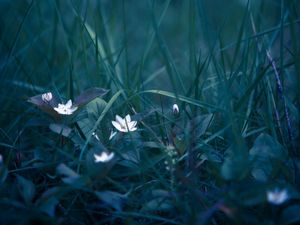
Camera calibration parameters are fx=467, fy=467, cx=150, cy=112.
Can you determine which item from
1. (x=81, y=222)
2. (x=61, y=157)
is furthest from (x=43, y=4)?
(x=81, y=222)

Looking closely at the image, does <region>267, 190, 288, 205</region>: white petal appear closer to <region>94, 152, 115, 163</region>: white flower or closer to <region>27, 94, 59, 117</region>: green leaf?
<region>94, 152, 115, 163</region>: white flower

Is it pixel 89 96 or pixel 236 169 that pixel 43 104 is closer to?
pixel 89 96

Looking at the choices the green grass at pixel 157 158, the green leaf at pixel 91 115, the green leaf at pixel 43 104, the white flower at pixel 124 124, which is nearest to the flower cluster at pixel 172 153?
the green grass at pixel 157 158

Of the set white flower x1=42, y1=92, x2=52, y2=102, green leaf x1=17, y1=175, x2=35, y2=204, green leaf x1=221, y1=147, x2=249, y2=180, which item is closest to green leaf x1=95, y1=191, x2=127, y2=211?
green leaf x1=17, y1=175, x2=35, y2=204

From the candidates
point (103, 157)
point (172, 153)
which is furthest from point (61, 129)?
point (172, 153)

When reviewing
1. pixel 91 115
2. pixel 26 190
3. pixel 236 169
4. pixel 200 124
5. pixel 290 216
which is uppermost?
pixel 91 115

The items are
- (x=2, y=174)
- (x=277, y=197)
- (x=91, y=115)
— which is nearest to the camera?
(x=277, y=197)

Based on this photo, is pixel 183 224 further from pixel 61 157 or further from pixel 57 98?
pixel 57 98
